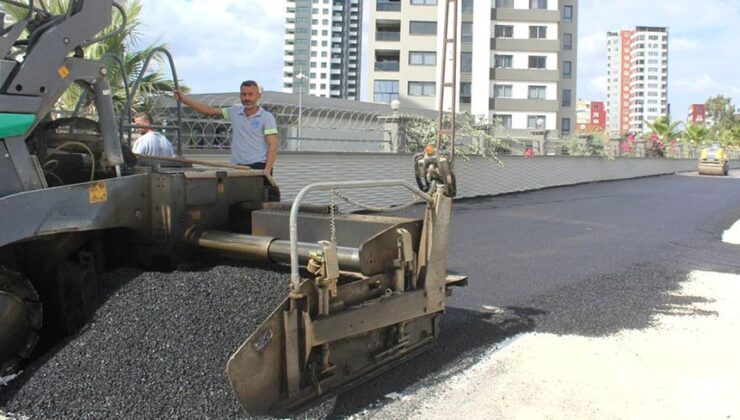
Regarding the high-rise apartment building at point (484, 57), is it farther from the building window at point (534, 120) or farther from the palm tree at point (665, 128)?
the palm tree at point (665, 128)

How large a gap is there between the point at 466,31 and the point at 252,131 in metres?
58.5

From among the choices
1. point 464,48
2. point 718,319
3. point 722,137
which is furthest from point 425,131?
point 722,137

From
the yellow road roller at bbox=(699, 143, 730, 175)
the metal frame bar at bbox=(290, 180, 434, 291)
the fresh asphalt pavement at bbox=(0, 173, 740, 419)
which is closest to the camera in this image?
the metal frame bar at bbox=(290, 180, 434, 291)

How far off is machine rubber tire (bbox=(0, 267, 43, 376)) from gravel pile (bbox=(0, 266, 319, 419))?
0.37 ft

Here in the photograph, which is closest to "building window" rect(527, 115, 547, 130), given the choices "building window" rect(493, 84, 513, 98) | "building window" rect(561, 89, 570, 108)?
"building window" rect(493, 84, 513, 98)

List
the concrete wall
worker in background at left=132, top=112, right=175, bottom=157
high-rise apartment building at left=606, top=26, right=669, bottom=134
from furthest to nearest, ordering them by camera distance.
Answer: high-rise apartment building at left=606, top=26, right=669, bottom=134, the concrete wall, worker in background at left=132, top=112, right=175, bottom=157

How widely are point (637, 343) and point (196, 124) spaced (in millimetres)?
7505

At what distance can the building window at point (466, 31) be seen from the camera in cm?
6109

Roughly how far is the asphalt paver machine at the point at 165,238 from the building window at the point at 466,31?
59012mm

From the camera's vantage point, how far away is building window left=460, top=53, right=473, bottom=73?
60906mm

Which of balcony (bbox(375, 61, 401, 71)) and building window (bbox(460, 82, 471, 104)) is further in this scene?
building window (bbox(460, 82, 471, 104))

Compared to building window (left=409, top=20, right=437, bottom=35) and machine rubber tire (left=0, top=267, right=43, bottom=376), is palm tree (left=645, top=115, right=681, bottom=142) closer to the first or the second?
building window (left=409, top=20, right=437, bottom=35)

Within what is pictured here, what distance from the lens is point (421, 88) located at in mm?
60281

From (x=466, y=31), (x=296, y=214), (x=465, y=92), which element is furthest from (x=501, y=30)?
(x=296, y=214)
